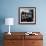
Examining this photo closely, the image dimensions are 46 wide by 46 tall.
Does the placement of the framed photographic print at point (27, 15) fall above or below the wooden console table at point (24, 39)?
above

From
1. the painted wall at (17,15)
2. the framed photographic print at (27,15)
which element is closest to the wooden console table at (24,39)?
the painted wall at (17,15)

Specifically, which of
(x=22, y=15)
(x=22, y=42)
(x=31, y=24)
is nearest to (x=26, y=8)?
(x=22, y=15)

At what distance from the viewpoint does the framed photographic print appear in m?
4.57

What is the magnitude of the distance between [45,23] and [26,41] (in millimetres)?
1028

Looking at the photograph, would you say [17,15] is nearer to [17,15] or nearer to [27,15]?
[17,15]

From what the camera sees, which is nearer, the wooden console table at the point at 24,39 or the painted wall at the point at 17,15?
the wooden console table at the point at 24,39

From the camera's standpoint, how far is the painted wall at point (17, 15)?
457cm

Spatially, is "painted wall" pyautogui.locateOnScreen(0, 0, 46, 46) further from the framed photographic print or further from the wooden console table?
the wooden console table

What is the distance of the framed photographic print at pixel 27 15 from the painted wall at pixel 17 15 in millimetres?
105

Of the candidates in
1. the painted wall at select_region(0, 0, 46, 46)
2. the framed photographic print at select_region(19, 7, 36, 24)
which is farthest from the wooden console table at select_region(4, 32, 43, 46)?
the framed photographic print at select_region(19, 7, 36, 24)

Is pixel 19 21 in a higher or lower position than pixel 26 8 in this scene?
lower

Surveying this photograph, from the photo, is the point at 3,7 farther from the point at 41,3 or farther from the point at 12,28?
the point at 41,3

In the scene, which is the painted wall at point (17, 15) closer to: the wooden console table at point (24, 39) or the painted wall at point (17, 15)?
the painted wall at point (17, 15)

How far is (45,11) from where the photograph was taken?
4.61 m
